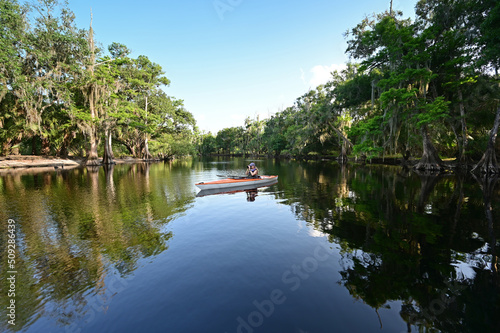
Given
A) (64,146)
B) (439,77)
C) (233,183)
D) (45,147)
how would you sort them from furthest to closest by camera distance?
(64,146) → (45,147) → (439,77) → (233,183)

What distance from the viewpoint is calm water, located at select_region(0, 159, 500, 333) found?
3.82m

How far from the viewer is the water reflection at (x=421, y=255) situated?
13.2 ft

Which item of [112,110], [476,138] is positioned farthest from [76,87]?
[476,138]

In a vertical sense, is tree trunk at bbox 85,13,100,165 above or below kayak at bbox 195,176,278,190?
above

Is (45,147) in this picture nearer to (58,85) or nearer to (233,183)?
(58,85)

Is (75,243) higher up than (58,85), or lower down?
lower down

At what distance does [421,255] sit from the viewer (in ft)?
19.5

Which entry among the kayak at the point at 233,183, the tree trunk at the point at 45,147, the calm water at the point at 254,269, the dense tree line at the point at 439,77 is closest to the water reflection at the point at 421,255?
the calm water at the point at 254,269

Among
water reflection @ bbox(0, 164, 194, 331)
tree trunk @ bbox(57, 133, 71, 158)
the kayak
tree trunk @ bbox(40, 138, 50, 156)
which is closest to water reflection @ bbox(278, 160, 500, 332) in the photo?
the kayak

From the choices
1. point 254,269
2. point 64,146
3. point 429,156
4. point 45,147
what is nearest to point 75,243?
point 254,269

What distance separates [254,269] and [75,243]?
563cm

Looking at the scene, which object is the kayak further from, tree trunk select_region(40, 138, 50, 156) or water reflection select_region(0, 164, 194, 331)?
tree trunk select_region(40, 138, 50, 156)

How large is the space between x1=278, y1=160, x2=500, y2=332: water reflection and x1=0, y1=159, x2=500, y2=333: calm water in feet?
0.10

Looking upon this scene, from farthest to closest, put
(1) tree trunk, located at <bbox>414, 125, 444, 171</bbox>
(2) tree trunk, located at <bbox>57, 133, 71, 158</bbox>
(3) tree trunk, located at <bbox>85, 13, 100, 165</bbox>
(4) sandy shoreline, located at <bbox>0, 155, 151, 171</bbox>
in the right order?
(2) tree trunk, located at <bbox>57, 133, 71, 158</bbox>, (3) tree trunk, located at <bbox>85, 13, 100, 165</bbox>, (4) sandy shoreline, located at <bbox>0, 155, 151, 171</bbox>, (1) tree trunk, located at <bbox>414, 125, 444, 171</bbox>
